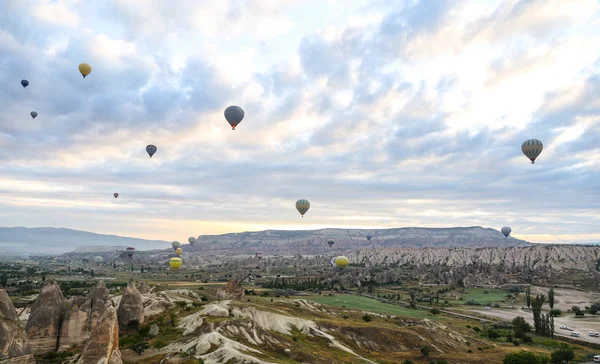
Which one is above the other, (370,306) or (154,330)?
(154,330)

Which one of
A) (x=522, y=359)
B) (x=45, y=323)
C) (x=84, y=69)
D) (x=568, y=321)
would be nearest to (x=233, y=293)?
(x=45, y=323)

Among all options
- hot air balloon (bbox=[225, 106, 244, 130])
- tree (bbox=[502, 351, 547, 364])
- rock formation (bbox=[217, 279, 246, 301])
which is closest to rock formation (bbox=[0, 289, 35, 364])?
hot air balloon (bbox=[225, 106, 244, 130])

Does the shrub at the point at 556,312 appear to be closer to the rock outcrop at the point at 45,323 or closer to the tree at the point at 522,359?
the tree at the point at 522,359

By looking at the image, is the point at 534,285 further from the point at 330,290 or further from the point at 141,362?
the point at 141,362

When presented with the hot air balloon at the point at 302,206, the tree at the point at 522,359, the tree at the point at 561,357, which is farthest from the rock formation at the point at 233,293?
Answer: the tree at the point at 561,357

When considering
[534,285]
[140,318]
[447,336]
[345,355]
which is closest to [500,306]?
[534,285]

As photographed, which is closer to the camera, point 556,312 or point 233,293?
point 233,293

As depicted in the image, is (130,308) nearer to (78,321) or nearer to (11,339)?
(78,321)
